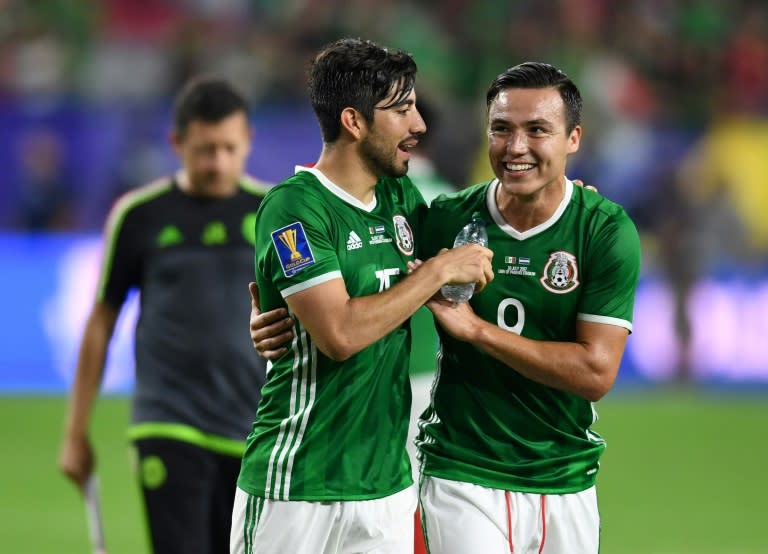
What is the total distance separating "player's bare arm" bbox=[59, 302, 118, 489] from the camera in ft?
17.8

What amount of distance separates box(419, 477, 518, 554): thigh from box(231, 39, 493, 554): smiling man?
0.15 metres

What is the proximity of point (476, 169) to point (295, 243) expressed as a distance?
10623 millimetres

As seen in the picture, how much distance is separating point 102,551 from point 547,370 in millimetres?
2481

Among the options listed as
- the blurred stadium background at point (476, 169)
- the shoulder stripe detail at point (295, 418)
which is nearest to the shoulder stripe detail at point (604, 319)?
the shoulder stripe detail at point (295, 418)

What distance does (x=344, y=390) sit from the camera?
3893 millimetres

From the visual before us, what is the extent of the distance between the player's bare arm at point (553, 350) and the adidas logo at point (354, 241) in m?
0.29

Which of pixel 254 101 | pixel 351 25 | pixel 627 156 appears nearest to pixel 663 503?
pixel 627 156

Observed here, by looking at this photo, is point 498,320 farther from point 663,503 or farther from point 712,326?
point 712,326

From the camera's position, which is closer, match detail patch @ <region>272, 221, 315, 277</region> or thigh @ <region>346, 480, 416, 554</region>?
match detail patch @ <region>272, 221, 315, 277</region>

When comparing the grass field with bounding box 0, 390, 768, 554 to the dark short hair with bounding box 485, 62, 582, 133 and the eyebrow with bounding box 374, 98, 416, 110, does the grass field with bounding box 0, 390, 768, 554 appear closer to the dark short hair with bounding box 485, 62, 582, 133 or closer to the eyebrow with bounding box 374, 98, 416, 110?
the dark short hair with bounding box 485, 62, 582, 133

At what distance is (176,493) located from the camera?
519 cm

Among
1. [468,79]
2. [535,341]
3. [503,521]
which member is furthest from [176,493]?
[468,79]

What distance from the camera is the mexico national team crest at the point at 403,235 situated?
4.07 metres

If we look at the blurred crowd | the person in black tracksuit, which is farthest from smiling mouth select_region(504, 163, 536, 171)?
the blurred crowd
